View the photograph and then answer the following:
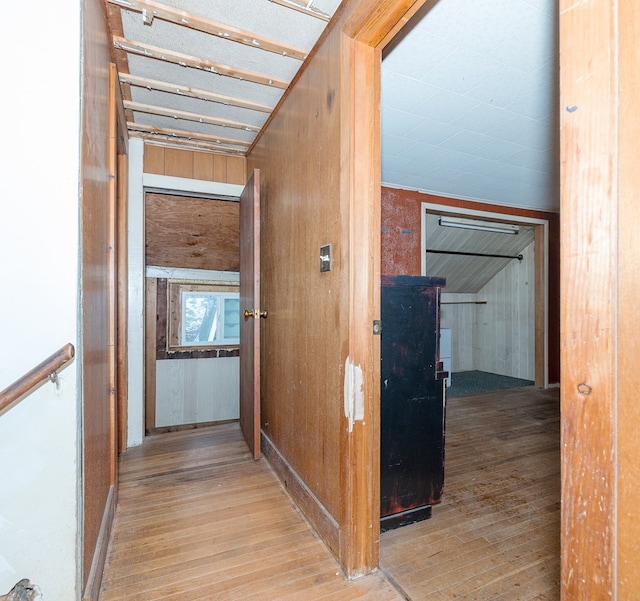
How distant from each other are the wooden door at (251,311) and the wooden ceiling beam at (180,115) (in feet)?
1.38

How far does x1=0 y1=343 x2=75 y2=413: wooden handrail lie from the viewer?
0.96 meters

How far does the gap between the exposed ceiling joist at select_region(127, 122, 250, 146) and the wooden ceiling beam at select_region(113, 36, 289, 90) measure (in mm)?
835

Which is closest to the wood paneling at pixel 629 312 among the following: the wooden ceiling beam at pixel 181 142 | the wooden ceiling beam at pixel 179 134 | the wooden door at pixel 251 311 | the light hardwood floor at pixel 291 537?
the light hardwood floor at pixel 291 537

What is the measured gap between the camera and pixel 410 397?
1.77m

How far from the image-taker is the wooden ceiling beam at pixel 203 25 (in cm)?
155

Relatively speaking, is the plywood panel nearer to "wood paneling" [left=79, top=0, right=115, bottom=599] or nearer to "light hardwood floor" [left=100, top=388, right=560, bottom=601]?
"light hardwood floor" [left=100, top=388, right=560, bottom=601]

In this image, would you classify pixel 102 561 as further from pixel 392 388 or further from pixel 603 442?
pixel 603 442

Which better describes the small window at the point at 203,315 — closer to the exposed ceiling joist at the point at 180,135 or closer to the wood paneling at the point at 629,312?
the exposed ceiling joist at the point at 180,135

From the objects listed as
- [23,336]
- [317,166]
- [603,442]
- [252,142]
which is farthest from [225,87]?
[603,442]

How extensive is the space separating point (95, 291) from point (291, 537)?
4.49ft

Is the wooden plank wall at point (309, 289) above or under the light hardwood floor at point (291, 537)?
above

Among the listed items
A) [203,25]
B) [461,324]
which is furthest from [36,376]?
[461,324]

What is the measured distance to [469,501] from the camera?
2.06 m

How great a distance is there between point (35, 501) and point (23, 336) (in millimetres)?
478
